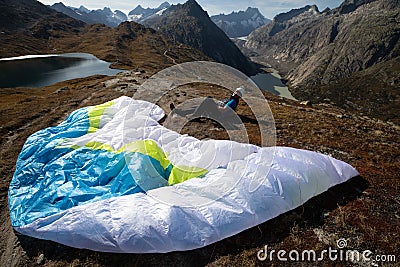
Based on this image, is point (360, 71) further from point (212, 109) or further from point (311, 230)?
point (311, 230)

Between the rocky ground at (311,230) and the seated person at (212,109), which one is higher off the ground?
the seated person at (212,109)

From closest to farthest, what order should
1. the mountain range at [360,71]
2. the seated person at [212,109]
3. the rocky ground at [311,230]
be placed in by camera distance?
the rocky ground at [311,230] < the seated person at [212,109] < the mountain range at [360,71]

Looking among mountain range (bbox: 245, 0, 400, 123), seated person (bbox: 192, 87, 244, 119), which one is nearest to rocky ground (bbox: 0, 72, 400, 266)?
seated person (bbox: 192, 87, 244, 119)

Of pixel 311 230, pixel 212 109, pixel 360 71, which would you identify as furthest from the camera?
pixel 360 71

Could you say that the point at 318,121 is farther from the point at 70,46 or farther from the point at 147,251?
the point at 70,46

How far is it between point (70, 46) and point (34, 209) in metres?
146

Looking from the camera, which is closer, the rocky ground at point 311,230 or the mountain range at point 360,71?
the rocky ground at point 311,230

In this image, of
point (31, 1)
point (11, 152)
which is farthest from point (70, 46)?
point (11, 152)

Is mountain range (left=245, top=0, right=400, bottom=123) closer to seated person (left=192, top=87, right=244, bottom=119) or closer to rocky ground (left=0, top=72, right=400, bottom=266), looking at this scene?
seated person (left=192, top=87, right=244, bottom=119)

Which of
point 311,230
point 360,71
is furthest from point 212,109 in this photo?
point 360,71

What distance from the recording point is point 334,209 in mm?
7156

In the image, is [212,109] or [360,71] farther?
[360,71]

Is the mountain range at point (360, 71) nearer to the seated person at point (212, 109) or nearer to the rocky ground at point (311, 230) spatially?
the seated person at point (212, 109)

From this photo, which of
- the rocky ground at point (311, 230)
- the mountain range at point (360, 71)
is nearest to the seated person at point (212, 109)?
the rocky ground at point (311, 230)
